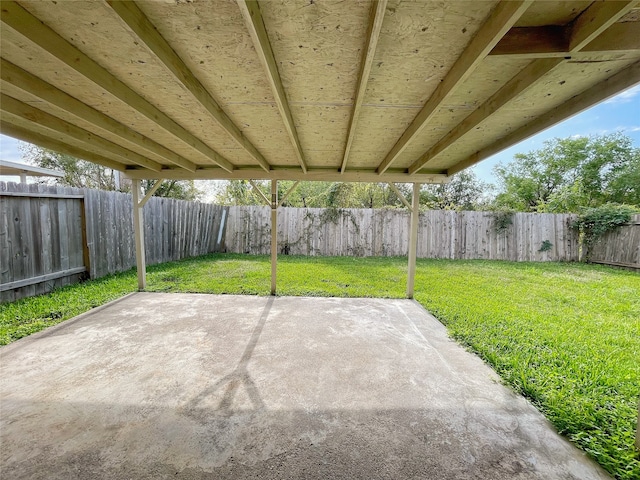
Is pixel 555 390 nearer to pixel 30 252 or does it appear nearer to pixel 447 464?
pixel 447 464

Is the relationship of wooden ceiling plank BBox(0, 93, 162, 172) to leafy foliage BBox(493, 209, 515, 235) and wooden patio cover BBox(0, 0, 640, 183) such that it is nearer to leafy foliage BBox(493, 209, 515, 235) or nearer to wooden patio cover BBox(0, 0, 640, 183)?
wooden patio cover BBox(0, 0, 640, 183)

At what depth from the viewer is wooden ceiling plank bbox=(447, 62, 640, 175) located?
1446 mm

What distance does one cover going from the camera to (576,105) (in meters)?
1.77

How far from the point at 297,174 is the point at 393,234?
4.97 meters

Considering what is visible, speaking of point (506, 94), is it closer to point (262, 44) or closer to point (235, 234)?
point (262, 44)

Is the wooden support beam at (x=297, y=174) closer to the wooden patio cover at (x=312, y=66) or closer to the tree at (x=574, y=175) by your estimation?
the wooden patio cover at (x=312, y=66)

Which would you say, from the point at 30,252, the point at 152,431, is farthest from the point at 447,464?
the point at 30,252

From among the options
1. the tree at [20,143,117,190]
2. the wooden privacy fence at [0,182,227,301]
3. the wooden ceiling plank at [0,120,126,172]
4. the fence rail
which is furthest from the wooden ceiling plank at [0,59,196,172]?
the tree at [20,143,117,190]

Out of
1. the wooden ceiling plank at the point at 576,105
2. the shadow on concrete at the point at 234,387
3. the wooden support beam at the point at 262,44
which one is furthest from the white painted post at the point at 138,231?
the wooden ceiling plank at the point at 576,105

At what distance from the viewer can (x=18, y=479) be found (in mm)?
1224

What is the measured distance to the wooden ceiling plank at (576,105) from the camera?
56.9 inches

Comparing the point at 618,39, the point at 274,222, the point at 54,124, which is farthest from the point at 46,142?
the point at 618,39

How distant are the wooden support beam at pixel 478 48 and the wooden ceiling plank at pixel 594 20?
1.09 ft

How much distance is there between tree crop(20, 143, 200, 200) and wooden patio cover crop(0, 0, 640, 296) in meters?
9.88
